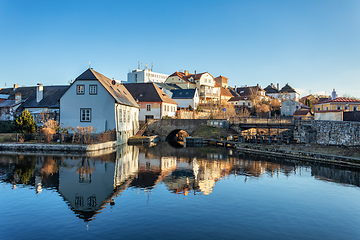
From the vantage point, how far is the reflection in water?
52.2 feet

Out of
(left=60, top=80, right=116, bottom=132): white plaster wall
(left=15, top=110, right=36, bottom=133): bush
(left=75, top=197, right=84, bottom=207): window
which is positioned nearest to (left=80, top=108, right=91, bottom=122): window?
(left=60, top=80, right=116, bottom=132): white plaster wall

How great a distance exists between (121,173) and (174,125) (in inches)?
1179

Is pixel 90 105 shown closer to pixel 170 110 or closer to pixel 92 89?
pixel 92 89

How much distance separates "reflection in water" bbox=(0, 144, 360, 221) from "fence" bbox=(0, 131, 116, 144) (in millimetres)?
5428

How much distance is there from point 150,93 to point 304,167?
35.5m

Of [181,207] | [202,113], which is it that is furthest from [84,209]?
[202,113]

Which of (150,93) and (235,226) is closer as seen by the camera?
(235,226)

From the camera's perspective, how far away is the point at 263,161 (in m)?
28.1

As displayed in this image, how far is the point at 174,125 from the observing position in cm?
5062

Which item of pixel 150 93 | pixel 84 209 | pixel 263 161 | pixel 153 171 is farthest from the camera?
pixel 150 93

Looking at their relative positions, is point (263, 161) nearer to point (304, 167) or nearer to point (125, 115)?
point (304, 167)

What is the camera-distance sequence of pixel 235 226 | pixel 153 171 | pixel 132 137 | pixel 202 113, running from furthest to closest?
pixel 202 113 → pixel 132 137 → pixel 153 171 → pixel 235 226

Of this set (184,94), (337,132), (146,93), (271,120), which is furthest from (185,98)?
(337,132)

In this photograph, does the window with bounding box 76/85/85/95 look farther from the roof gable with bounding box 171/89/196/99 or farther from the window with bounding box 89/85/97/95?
the roof gable with bounding box 171/89/196/99
